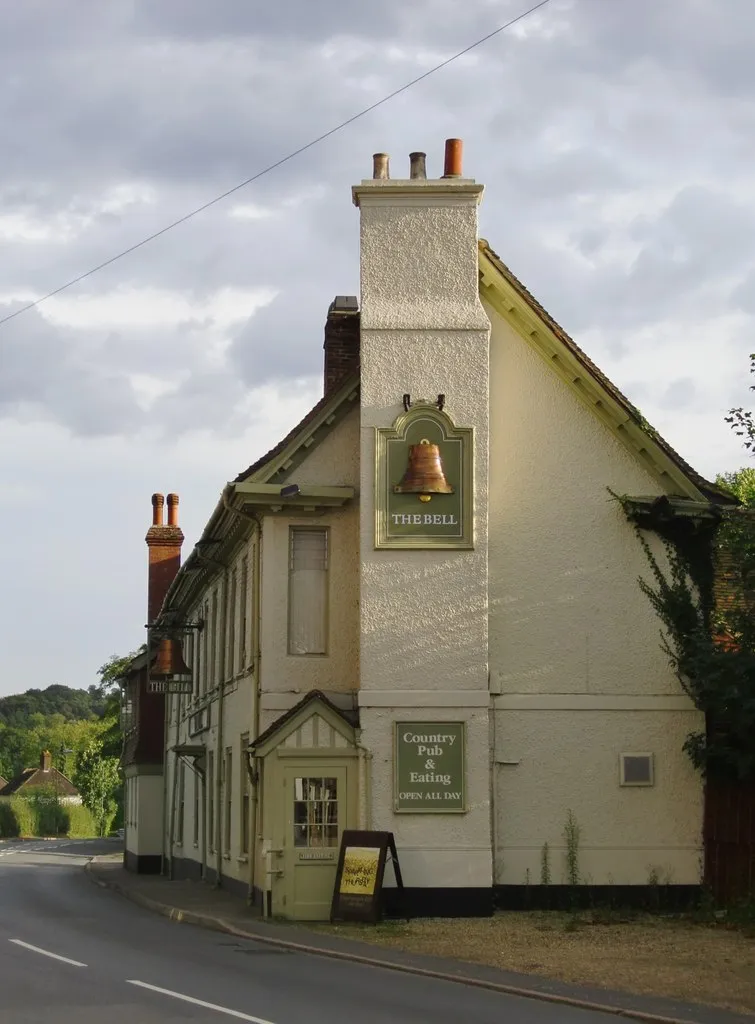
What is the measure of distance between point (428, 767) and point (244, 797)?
5.61 m

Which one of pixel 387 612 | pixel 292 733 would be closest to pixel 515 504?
pixel 387 612

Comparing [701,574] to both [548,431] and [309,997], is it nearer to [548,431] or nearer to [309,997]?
[548,431]

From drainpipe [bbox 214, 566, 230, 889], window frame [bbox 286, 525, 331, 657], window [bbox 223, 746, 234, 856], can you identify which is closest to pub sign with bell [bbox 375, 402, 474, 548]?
window frame [bbox 286, 525, 331, 657]

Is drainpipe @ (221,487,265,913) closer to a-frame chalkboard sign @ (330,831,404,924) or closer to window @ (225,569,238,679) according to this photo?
a-frame chalkboard sign @ (330,831,404,924)

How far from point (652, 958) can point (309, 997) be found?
4799 millimetres

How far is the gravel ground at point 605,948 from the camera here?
569 inches

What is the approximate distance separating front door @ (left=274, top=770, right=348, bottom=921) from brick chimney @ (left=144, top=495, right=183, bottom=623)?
24.1 metres

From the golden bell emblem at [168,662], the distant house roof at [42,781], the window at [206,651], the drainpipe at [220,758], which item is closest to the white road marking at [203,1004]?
the drainpipe at [220,758]

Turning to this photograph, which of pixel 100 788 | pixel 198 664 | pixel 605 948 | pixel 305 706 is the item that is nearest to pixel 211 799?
pixel 198 664

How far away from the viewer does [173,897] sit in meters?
27.4

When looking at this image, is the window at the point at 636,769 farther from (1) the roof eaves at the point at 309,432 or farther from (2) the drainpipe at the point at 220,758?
(2) the drainpipe at the point at 220,758

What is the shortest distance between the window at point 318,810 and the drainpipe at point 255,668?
1077mm

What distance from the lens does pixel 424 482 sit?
69.9 feet

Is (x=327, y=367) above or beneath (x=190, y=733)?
above
